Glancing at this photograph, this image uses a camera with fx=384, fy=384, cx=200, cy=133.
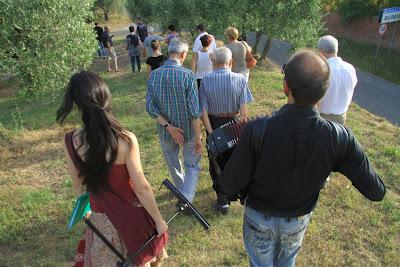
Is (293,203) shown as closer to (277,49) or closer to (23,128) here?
(23,128)

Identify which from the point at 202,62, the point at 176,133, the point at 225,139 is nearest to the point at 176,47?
the point at 176,133

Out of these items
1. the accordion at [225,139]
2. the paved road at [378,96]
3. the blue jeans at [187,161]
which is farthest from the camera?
the paved road at [378,96]

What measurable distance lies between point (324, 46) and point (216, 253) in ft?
9.20

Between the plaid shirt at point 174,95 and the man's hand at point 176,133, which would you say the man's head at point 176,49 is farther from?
the man's hand at point 176,133

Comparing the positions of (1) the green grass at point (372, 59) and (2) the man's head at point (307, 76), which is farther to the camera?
(1) the green grass at point (372, 59)

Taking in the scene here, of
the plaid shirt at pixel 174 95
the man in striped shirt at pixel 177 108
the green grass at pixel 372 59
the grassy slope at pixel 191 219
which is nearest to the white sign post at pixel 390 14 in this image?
the green grass at pixel 372 59

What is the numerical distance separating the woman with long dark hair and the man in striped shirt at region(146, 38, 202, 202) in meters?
1.75

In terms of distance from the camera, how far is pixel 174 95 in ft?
13.7

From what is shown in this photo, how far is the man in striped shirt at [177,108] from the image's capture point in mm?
4121

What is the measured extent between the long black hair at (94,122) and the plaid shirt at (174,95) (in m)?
1.81

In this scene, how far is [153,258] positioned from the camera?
8.95 ft

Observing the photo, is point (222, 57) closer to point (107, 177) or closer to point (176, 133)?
point (176, 133)

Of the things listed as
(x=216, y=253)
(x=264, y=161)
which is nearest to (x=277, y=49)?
(x=216, y=253)

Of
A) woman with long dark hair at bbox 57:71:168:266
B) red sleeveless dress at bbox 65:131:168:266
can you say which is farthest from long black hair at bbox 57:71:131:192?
red sleeveless dress at bbox 65:131:168:266
